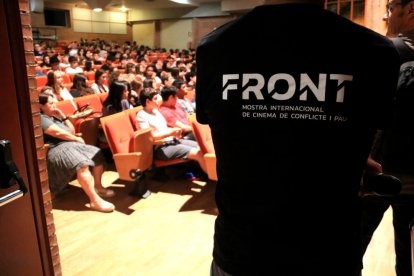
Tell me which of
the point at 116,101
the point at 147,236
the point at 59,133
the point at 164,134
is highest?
the point at 116,101

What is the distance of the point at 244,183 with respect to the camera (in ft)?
3.04

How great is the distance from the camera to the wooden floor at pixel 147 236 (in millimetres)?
2336

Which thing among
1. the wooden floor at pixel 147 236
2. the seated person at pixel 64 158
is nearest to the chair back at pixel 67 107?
the seated person at pixel 64 158

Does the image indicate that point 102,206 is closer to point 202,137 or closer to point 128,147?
point 128,147

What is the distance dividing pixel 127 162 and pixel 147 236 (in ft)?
2.58

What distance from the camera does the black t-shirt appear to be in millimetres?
815

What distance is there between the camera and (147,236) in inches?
107

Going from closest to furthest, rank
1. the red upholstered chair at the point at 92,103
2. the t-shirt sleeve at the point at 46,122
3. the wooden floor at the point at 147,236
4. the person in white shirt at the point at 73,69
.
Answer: the wooden floor at the point at 147,236 < the t-shirt sleeve at the point at 46,122 < the red upholstered chair at the point at 92,103 < the person in white shirt at the point at 73,69

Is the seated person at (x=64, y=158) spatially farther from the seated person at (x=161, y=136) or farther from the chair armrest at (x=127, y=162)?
the seated person at (x=161, y=136)

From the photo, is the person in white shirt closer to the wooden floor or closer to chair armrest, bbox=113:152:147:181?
the wooden floor

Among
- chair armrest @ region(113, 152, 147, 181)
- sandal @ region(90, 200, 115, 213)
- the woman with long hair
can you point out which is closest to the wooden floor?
sandal @ region(90, 200, 115, 213)

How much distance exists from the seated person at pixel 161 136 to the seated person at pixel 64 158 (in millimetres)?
624

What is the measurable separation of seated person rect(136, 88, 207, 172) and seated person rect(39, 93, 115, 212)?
62 cm

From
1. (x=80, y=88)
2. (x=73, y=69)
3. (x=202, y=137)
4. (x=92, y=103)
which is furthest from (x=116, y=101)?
(x=73, y=69)
